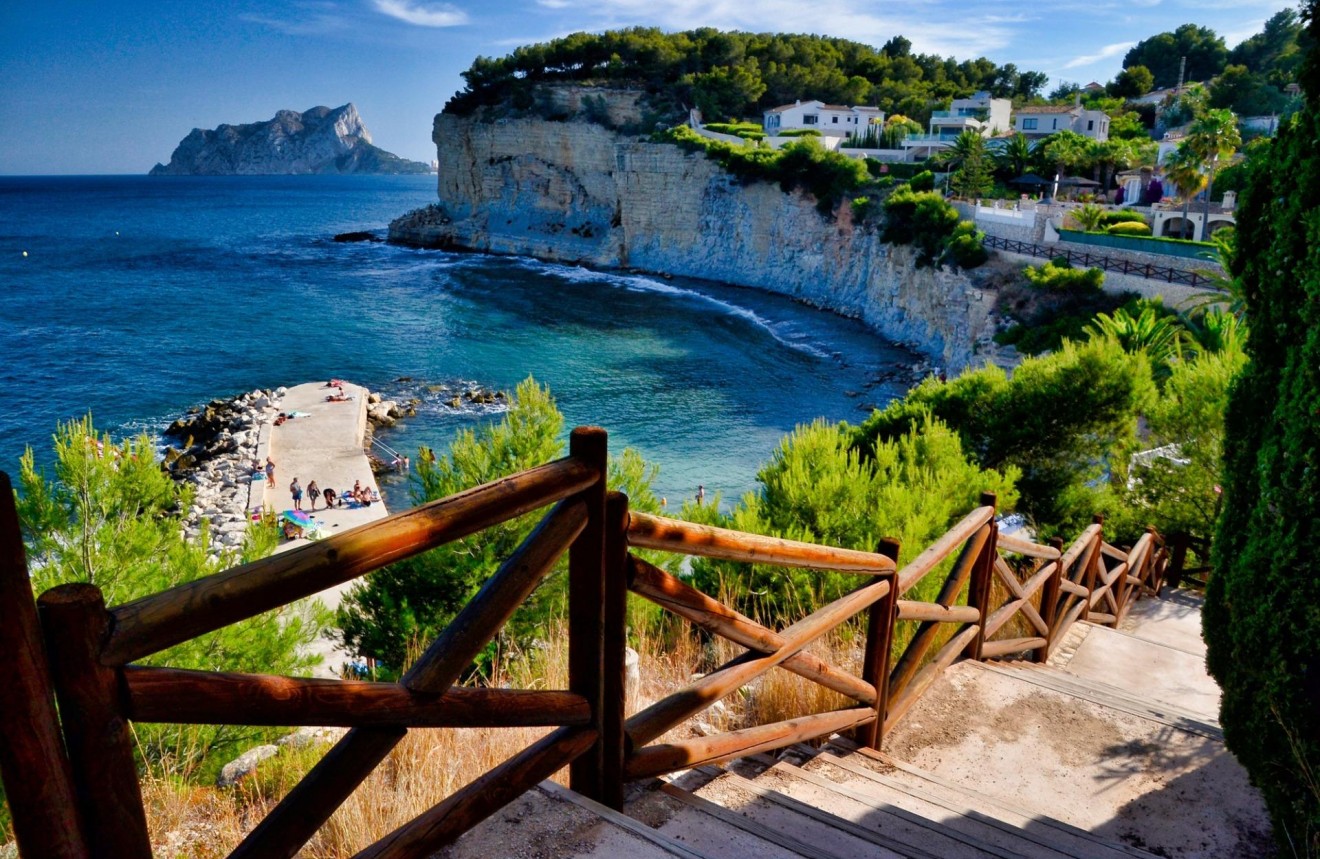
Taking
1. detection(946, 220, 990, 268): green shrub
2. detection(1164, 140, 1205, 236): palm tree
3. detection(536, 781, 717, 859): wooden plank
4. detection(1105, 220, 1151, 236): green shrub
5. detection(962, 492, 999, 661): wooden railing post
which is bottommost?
detection(962, 492, 999, 661): wooden railing post

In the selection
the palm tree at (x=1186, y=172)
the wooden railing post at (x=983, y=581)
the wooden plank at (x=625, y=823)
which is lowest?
the wooden railing post at (x=983, y=581)

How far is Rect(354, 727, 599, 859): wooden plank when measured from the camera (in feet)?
6.30

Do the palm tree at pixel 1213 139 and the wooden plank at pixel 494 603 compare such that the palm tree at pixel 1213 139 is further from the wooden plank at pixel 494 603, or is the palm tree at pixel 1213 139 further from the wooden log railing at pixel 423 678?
the wooden plank at pixel 494 603

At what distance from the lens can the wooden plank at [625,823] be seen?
2137 mm

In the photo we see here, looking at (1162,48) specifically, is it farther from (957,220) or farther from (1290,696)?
(1290,696)

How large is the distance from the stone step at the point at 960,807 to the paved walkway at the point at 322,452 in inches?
717

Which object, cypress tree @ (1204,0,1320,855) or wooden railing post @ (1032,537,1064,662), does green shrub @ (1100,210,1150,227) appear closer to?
wooden railing post @ (1032,537,1064,662)

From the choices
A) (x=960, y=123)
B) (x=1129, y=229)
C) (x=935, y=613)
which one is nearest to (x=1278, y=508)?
(x=935, y=613)

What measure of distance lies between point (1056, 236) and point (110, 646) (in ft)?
119

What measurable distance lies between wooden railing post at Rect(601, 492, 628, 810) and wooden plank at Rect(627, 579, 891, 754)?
0.11 meters

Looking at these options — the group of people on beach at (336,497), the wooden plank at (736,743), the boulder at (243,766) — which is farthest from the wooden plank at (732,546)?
the group of people on beach at (336,497)

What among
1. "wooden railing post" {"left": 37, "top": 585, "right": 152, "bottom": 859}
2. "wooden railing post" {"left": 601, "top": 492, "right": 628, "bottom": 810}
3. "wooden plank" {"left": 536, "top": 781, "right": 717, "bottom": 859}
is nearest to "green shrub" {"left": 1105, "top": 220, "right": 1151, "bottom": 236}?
"wooden railing post" {"left": 601, "top": 492, "right": 628, "bottom": 810}

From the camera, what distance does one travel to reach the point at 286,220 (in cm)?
10519

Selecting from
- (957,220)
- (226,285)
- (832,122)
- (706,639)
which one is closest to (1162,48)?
(832,122)
